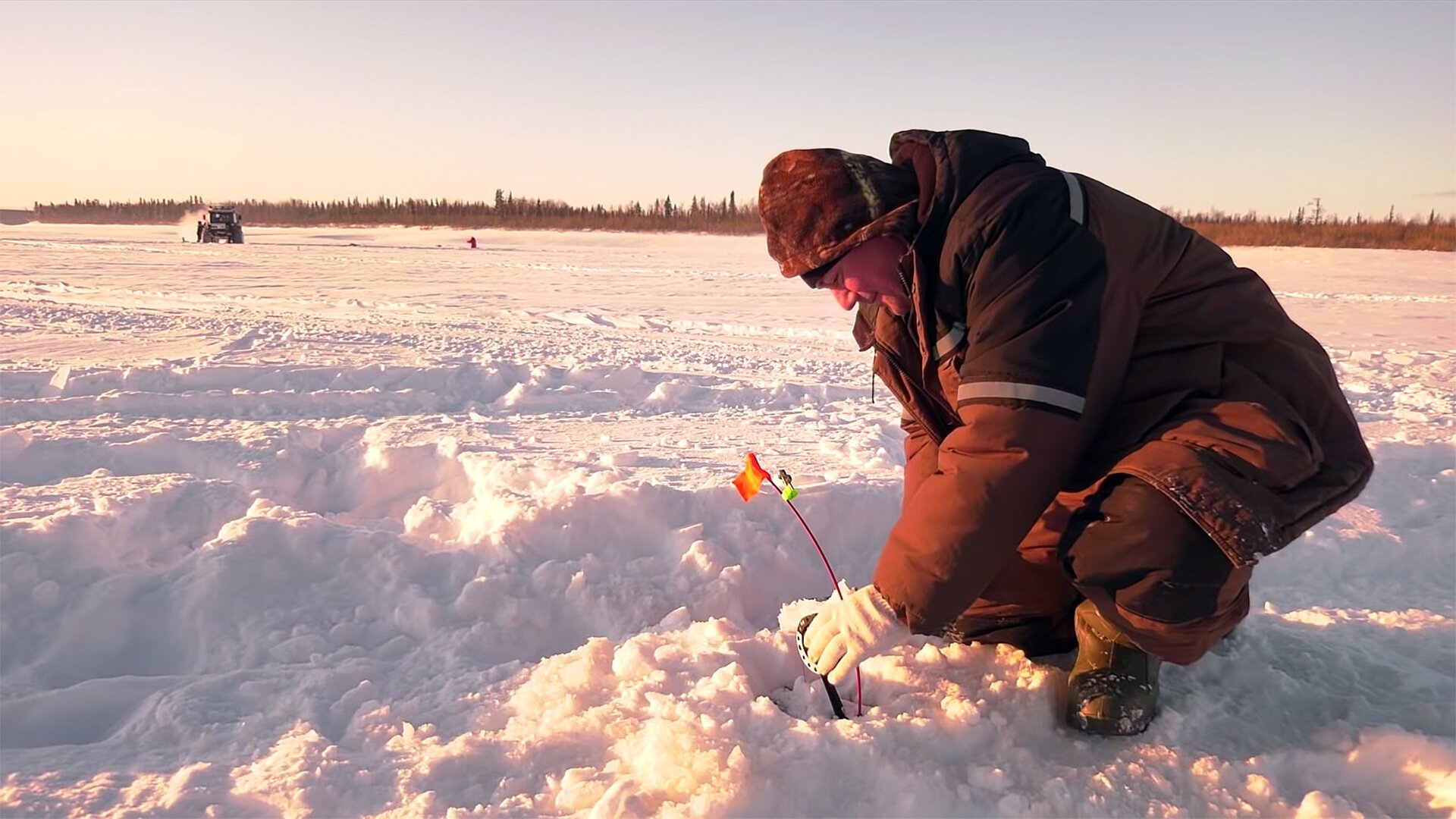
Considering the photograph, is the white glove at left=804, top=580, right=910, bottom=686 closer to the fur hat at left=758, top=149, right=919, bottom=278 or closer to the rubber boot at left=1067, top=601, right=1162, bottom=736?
Answer: the rubber boot at left=1067, top=601, right=1162, bottom=736

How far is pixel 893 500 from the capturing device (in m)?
3.36

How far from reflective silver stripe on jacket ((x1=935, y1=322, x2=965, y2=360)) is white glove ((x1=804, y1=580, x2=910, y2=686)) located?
47 cm

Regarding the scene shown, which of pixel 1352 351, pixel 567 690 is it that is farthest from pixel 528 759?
pixel 1352 351

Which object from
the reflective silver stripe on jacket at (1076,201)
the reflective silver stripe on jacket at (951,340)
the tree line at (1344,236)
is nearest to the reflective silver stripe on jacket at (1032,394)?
the reflective silver stripe on jacket at (951,340)

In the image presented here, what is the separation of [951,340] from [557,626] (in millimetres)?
1565

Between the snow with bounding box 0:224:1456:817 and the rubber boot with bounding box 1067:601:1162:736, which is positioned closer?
the snow with bounding box 0:224:1456:817

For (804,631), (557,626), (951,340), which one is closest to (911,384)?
(951,340)

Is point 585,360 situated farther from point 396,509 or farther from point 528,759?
point 528,759

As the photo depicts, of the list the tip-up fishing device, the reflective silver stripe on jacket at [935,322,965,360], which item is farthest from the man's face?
the tip-up fishing device

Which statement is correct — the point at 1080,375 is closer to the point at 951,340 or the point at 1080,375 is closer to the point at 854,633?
the point at 951,340

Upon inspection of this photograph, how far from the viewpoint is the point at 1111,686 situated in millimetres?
1790

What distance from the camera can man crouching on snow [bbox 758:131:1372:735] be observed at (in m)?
1.43

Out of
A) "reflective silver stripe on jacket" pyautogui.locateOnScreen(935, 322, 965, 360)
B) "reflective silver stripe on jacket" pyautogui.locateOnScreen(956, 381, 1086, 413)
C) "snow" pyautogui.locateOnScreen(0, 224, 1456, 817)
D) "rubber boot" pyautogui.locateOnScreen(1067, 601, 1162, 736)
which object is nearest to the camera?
"reflective silver stripe on jacket" pyautogui.locateOnScreen(956, 381, 1086, 413)

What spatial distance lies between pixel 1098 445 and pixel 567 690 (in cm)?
130
